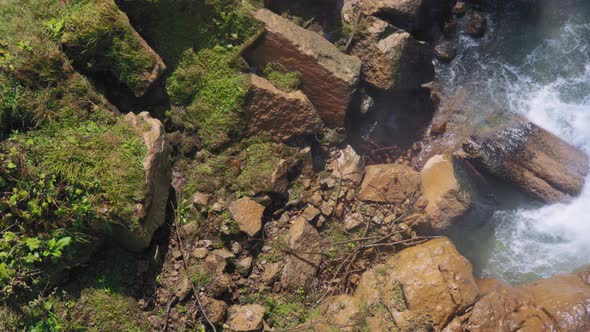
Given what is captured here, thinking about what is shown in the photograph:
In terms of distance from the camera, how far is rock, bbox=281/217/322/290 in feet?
17.4

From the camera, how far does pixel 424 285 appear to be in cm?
512

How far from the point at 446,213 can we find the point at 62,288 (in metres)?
5.02

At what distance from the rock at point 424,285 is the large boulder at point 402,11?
3.58 meters

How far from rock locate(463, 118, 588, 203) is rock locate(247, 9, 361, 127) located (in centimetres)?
232

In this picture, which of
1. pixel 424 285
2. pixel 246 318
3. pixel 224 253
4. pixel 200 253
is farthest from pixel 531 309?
pixel 200 253

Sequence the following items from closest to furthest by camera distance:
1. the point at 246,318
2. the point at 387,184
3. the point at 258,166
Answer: the point at 246,318 < the point at 258,166 < the point at 387,184

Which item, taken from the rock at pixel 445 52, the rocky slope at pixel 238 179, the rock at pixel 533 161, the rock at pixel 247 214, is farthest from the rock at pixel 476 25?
the rock at pixel 247 214

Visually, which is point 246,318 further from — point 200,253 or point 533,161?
point 533,161

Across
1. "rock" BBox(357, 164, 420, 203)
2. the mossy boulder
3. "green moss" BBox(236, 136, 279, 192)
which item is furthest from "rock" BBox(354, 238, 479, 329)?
the mossy boulder

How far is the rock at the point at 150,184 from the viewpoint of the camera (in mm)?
4582

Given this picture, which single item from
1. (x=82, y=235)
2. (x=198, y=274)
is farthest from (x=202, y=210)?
(x=82, y=235)

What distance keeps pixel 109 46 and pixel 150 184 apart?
175 centimetres

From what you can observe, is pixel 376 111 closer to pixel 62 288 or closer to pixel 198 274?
pixel 198 274

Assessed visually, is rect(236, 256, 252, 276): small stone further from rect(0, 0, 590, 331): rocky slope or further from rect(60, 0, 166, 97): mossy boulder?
rect(60, 0, 166, 97): mossy boulder
